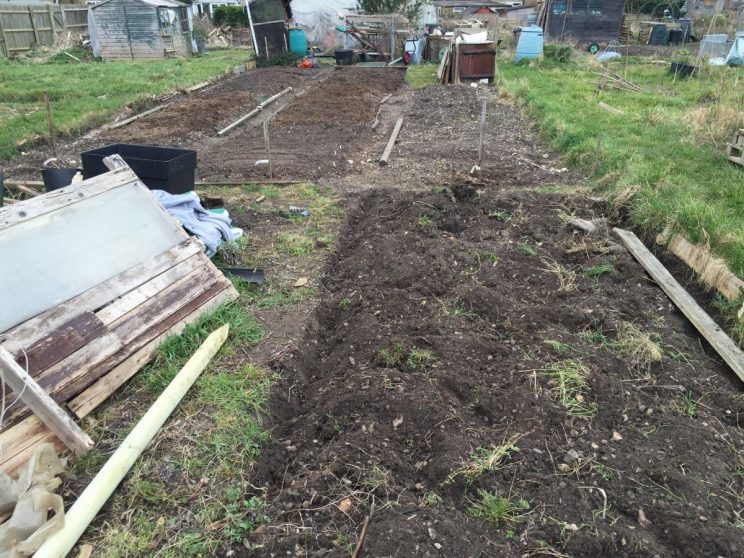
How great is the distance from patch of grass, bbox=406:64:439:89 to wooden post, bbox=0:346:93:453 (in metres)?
14.8

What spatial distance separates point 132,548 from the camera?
2.65 meters

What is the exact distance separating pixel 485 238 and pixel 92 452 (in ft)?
13.7

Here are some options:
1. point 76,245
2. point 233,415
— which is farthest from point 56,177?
point 233,415

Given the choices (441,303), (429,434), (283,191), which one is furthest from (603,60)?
(429,434)

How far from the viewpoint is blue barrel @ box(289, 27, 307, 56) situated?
22.2m

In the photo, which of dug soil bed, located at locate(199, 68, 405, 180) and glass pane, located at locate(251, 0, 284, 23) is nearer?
dug soil bed, located at locate(199, 68, 405, 180)

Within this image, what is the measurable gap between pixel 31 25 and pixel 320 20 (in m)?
12.3

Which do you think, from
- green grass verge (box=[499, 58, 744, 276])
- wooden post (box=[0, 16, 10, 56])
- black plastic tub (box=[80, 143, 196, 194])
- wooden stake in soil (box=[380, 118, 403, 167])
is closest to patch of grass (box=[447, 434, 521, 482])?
green grass verge (box=[499, 58, 744, 276])

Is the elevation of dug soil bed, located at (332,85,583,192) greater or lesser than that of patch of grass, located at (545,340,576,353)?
lesser

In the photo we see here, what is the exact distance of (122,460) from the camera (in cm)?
296

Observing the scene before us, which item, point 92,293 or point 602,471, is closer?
point 602,471

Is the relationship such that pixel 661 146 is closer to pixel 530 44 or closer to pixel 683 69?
pixel 683 69

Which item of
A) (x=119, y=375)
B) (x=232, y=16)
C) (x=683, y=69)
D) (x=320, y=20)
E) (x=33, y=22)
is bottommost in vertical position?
(x=119, y=375)

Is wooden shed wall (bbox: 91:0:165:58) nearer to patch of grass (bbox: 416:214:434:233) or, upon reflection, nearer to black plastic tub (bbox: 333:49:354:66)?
black plastic tub (bbox: 333:49:354:66)
